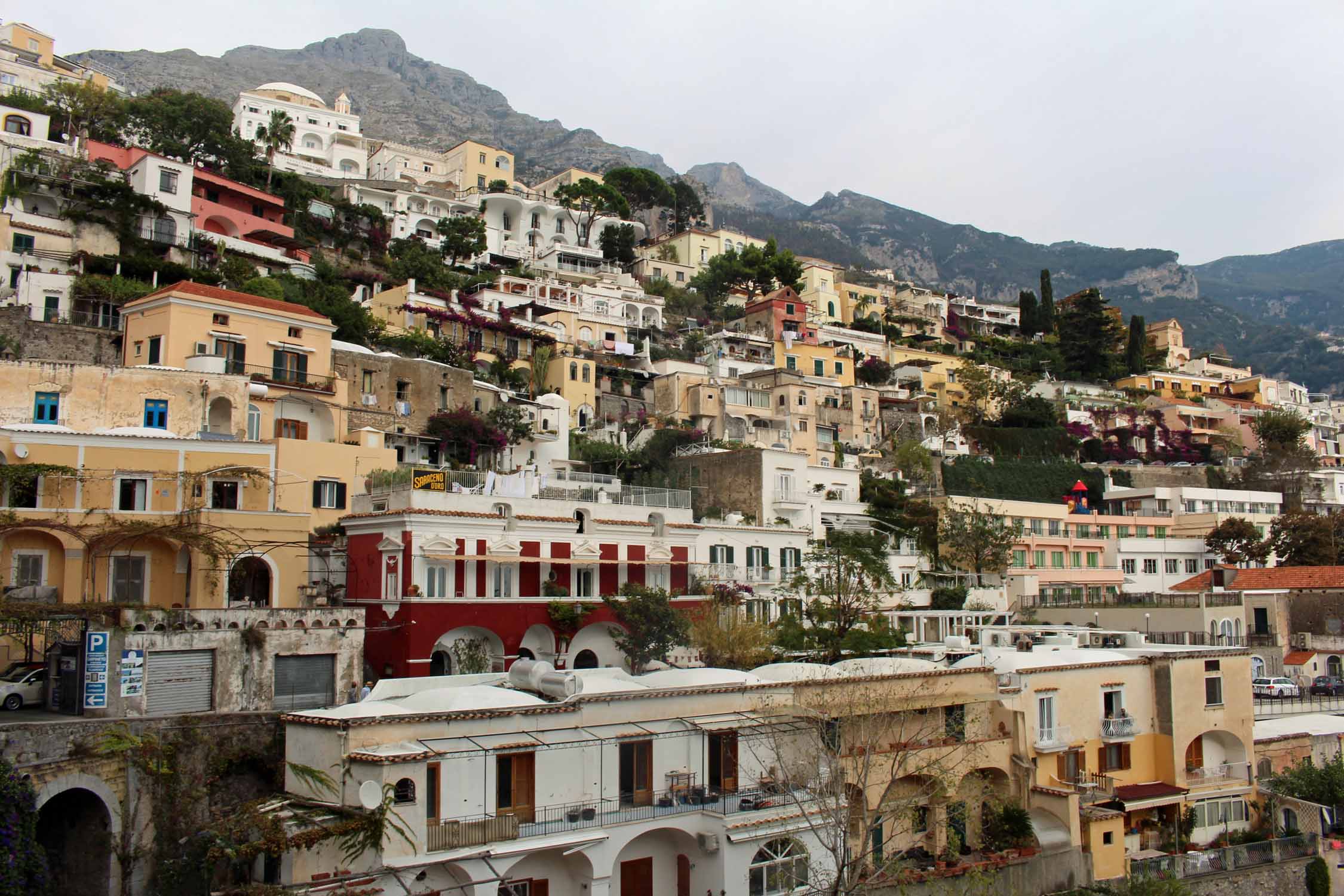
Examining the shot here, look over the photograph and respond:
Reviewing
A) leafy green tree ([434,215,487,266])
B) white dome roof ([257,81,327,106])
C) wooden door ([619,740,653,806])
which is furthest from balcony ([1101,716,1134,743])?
white dome roof ([257,81,327,106])

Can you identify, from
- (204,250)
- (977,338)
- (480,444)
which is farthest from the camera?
(977,338)

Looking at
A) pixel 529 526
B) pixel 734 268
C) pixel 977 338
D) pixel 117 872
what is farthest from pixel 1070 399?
pixel 117 872

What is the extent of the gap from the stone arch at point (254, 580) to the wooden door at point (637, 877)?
13.1 metres

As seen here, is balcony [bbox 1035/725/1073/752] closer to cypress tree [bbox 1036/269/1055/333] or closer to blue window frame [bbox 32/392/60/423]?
blue window frame [bbox 32/392/60/423]

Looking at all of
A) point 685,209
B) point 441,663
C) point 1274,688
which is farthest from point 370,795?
point 685,209

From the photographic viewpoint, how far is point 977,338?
335 feet

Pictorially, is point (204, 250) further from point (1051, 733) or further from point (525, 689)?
point (1051, 733)

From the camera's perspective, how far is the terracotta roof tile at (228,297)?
126 feet

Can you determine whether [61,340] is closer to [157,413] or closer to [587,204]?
[157,413]

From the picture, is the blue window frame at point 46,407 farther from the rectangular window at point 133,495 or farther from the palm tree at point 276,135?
the palm tree at point 276,135

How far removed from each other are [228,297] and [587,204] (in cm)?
5647

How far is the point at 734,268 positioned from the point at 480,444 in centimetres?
4739

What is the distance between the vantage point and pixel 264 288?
49.8 metres

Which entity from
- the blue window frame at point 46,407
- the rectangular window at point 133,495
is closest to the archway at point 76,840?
the rectangular window at point 133,495
